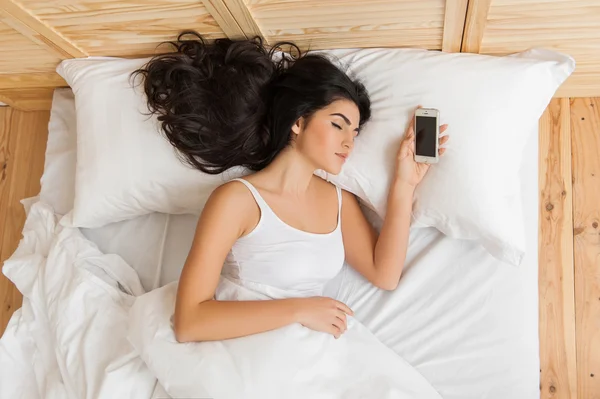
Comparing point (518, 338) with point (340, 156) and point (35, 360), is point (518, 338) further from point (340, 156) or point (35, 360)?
point (35, 360)

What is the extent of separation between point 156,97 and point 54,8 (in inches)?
11.2

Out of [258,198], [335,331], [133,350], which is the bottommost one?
[133,350]

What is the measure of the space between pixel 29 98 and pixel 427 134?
1.27 m

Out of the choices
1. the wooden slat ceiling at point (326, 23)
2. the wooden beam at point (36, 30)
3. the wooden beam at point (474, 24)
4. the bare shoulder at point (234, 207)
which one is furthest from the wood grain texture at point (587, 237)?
the wooden beam at point (36, 30)

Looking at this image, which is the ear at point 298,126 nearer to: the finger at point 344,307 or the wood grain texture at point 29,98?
the finger at point 344,307

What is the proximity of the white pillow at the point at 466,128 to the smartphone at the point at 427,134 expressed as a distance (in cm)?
3

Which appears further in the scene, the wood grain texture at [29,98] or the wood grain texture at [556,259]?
the wood grain texture at [29,98]

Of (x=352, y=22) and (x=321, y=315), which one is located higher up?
(x=352, y=22)

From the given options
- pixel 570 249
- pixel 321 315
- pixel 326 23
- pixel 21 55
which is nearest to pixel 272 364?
pixel 321 315

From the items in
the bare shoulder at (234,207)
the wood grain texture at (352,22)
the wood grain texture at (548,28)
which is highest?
the wood grain texture at (548,28)

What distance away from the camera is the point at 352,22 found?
1216 millimetres

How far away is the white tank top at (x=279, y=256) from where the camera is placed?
1.21m

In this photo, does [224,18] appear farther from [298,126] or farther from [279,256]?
[279,256]

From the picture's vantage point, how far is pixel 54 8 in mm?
1226
